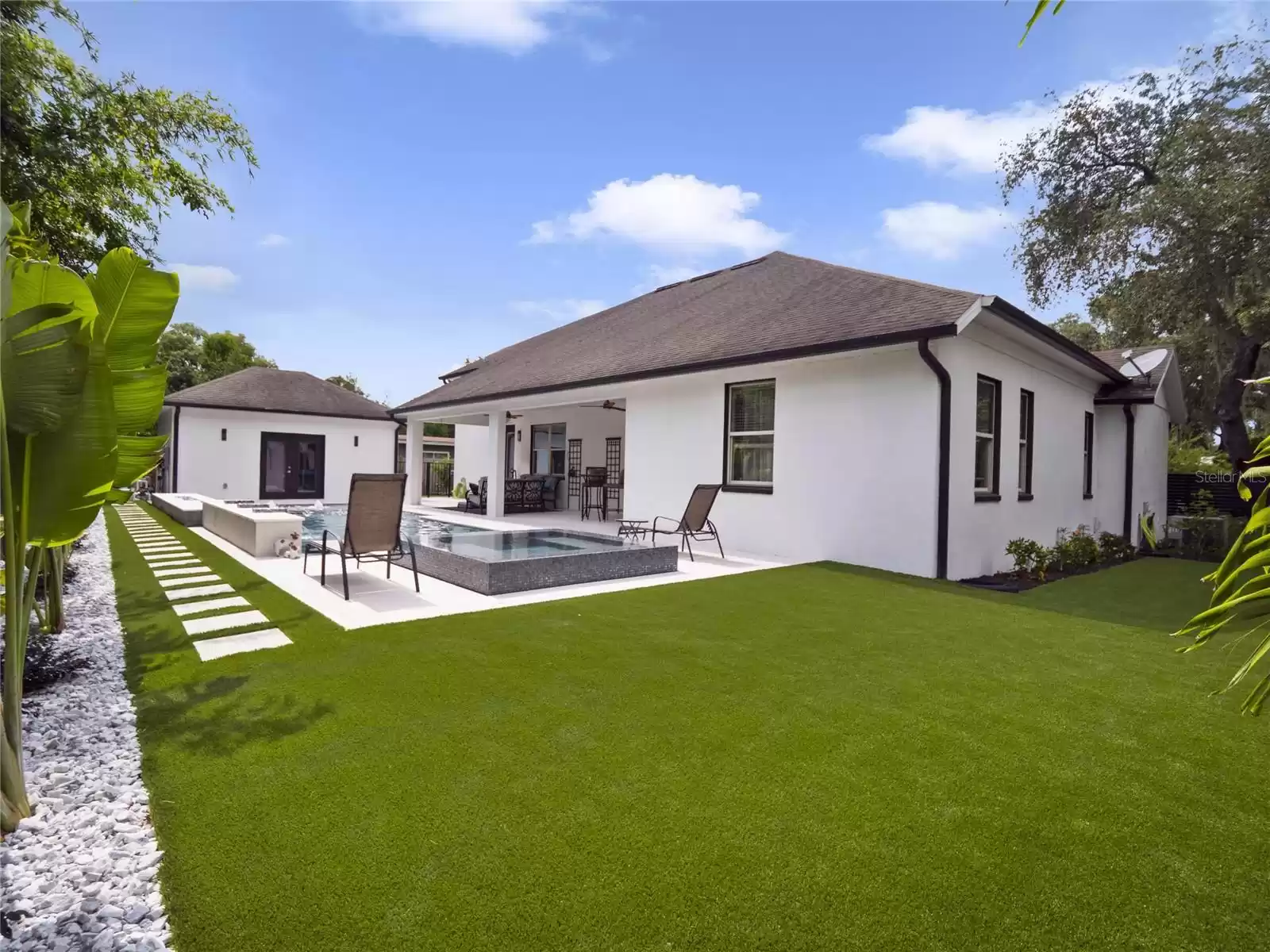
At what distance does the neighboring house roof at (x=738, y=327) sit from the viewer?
8617mm

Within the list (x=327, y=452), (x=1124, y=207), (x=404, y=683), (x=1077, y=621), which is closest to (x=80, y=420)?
(x=404, y=683)

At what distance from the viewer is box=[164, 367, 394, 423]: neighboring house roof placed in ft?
67.1

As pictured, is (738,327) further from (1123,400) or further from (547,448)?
(547,448)

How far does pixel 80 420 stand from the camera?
8.24ft

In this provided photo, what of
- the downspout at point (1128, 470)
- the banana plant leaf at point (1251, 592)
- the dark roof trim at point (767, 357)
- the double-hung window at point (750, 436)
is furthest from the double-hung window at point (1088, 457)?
the banana plant leaf at point (1251, 592)

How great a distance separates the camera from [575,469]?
755 inches

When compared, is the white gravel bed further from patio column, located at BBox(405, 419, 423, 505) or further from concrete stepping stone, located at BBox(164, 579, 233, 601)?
patio column, located at BBox(405, 419, 423, 505)

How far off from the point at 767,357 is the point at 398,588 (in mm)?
5872

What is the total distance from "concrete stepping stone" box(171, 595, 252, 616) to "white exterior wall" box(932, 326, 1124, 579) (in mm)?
8336

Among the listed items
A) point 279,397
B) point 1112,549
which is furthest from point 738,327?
point 279,397

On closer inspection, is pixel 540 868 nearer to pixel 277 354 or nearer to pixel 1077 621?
pixel 1077 621

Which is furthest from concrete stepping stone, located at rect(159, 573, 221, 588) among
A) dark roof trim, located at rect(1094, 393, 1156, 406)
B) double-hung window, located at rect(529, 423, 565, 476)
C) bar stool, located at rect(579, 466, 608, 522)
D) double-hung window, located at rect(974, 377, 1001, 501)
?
dark roof trim, located at rect(1094, 393, 1156, 406)

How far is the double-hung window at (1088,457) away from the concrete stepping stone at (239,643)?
14540mm

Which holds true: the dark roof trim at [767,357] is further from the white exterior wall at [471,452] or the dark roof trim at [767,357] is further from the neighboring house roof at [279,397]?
the neighboring house roof at [279,397]
